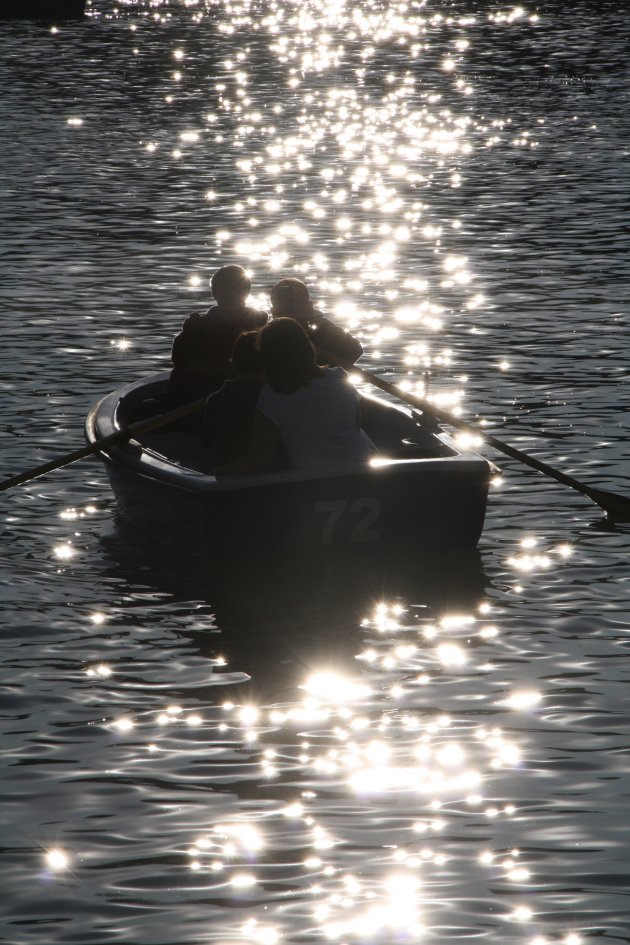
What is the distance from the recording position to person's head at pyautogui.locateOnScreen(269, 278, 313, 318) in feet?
43.3

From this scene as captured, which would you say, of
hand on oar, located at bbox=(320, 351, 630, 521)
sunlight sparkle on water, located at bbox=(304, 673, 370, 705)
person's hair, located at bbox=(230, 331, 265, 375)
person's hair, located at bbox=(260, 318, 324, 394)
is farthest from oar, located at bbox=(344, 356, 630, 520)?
sunlight sparkle on water, located at bbox=(304, 673, 370, 705)

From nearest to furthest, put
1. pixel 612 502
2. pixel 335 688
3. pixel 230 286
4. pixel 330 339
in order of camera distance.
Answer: pixel 335 688
pixel 612 502
pixel 230 286
pixel 330 339

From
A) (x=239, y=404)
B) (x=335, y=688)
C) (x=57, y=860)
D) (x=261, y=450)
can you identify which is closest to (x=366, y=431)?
(x=239, y=404)

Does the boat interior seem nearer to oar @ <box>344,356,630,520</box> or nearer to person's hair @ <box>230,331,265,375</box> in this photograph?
oar @ <box>344,356,630,520</box>

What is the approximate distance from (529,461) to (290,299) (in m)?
2.12

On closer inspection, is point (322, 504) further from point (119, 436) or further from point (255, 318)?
point (255, 318)

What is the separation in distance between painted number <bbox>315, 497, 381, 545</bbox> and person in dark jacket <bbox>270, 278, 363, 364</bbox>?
1.90 meters

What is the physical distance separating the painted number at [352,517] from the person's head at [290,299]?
6.60ft

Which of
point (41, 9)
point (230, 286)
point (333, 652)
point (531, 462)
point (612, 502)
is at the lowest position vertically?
point (333, 652)

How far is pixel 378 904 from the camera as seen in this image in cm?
752

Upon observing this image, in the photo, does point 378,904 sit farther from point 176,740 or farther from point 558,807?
point 176,740

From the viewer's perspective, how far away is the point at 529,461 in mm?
13492

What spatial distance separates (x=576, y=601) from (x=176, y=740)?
3.29 meters

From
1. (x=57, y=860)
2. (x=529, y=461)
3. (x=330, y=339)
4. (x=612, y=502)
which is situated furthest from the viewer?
(x=330, y=339)
